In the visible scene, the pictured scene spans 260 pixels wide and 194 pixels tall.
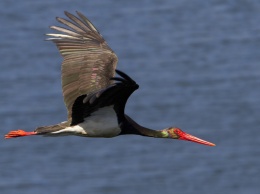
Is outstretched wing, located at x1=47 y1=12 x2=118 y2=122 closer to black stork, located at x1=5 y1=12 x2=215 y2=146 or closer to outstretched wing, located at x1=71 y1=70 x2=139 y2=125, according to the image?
black stork, located at x1=5 y1=12 x2=215 y2=146

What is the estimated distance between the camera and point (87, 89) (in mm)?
18891

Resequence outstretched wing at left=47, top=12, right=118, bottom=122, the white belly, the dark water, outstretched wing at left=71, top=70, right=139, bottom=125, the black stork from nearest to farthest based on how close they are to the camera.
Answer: outstretched wing at left=71, top=70, right=139, bottom=125, the black stork, the white belly, outstretched wing at left=47, top=12, right=118, bottom=122, the dark water

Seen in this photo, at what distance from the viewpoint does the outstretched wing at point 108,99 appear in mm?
16812

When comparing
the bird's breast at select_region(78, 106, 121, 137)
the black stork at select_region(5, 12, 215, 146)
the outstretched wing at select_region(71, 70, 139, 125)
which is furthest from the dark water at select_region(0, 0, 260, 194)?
the outstretched wing at select_region(71, 70, 139, 125)

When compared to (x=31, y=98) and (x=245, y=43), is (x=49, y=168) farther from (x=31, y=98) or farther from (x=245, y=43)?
(x=245, y=43)

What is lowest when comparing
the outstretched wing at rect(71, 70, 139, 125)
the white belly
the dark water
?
the dark water

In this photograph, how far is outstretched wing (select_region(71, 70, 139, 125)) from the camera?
55.2 ft

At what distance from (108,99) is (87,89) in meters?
0.90

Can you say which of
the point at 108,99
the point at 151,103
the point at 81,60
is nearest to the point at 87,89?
the point at 81,60

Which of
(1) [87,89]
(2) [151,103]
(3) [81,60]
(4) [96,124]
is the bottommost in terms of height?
(2) [151,103]

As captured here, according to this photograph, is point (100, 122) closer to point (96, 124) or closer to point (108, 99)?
point (96, 124)

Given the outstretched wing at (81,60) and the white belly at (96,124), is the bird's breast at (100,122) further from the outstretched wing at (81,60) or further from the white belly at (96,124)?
the outstretched wing at (81,60)

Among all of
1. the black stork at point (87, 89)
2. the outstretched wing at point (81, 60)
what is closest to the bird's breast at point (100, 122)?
the black stork at point (87, 89)

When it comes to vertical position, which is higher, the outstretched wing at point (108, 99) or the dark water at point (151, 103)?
the outstretched wing at point (108, 99)
